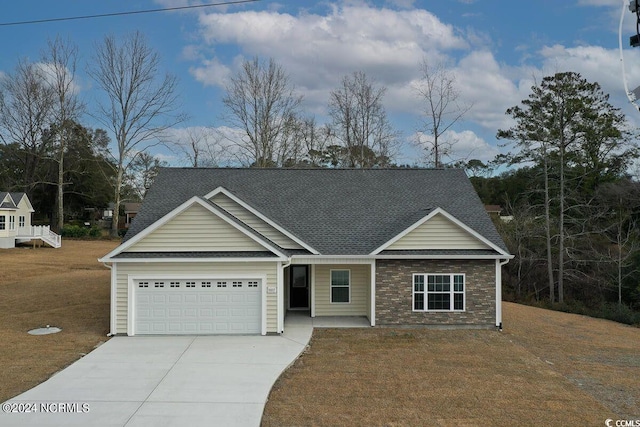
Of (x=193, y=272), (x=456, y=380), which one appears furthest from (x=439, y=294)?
(x=193, y=272)

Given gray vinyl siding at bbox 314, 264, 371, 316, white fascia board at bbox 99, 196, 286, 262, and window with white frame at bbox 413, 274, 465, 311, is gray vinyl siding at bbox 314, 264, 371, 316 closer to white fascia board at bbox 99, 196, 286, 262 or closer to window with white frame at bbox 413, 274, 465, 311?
window with white frame at bbox 413, 274, 465, 311

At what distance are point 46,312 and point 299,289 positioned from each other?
9.12 m

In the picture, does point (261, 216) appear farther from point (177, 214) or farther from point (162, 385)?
point (162, 385)

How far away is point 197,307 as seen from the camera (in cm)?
1389

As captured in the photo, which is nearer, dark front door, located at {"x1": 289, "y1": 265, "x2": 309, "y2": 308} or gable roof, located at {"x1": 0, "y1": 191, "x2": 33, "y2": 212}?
dark front door, located at {"x1": 289, "y1": 265, "x2": 309, "y2": 308}

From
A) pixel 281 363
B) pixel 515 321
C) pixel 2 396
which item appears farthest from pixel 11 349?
pixel 515 321

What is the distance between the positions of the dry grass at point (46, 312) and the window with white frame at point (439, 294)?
32.0ft

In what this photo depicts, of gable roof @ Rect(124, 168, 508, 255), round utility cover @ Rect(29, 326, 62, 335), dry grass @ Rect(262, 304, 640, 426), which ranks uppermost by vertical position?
gable roof @ Rect(124, 168, 508, 255)

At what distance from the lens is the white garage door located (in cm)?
1380

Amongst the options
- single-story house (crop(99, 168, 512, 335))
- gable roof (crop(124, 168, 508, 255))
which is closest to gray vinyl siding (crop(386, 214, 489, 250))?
single-story house (crop(99, 168, 512, 335))

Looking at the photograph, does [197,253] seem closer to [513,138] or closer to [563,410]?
[563,410]

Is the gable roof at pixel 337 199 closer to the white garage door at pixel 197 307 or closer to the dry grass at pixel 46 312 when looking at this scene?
the white garage door at pixel 197 307

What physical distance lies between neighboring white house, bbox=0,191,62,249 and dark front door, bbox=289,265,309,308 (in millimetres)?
27102

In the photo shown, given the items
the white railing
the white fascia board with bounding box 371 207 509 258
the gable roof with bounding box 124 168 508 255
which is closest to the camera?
the white fascia board with bounding box 371 207 509 258
